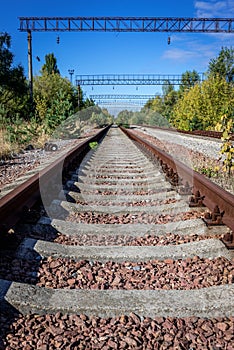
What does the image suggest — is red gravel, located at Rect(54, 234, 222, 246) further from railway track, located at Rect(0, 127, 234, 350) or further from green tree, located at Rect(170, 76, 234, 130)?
green tree, located at Rect(170, 76, 234, 130)

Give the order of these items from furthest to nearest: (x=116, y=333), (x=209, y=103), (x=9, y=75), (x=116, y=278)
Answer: (x=9, y=75), (x=209, y=103), (x=116, y=278), (x=116, y=333)

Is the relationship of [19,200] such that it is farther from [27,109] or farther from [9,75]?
[9,75]

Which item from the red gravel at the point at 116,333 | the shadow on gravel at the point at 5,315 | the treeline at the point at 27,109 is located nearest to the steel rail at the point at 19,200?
the shadow on gravel at the point at 5,315

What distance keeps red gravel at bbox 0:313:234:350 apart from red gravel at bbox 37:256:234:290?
1.22ft

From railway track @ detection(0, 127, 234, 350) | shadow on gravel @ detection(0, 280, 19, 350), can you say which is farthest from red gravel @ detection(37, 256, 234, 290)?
shadow on gravel @ detection(0, 280, 19, 350)

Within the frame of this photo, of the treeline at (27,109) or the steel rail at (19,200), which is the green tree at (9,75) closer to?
the treeline at (27,109)

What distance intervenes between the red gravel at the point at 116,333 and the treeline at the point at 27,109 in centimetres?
730

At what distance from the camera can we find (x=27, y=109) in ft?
74.8

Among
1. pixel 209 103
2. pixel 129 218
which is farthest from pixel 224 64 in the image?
pixel 129 218

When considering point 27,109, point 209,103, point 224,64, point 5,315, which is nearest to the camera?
point 5,315

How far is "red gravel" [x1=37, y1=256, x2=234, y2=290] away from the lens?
7.49 feet

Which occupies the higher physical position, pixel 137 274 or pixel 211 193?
pixel 211 193

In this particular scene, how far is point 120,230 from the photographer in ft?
10.4

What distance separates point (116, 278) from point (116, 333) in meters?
0.56
